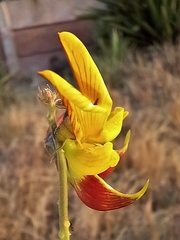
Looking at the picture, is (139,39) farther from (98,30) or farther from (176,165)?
(176,165)

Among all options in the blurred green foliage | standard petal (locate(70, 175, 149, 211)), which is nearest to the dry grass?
the blurred green foliage

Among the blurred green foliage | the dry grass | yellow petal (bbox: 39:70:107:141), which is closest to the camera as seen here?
yellow petal (bbox: 39:70:107:141)

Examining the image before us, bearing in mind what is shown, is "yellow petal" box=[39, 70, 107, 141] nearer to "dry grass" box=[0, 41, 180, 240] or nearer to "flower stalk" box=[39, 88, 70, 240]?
"flower stalk" box=[39, 88, 70, 240]

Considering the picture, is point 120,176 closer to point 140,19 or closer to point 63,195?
point 63,195

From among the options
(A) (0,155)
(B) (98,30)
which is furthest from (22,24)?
(A) (0,155)

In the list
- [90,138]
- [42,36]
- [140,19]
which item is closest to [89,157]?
[90,138]

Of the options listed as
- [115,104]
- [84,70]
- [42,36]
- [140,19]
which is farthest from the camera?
[42,36]
